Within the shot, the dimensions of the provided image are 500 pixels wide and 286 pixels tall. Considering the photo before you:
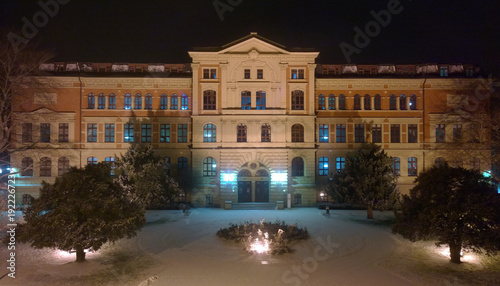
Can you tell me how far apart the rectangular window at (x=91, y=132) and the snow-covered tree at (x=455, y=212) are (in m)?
31.9

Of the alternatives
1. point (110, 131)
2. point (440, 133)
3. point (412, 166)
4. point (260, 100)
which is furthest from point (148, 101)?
point (440, 133)

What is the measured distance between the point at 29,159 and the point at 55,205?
83.4 ft

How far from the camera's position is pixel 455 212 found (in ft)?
47.2

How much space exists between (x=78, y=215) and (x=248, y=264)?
8.03 metres

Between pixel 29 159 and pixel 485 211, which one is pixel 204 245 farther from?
pixel 29 159

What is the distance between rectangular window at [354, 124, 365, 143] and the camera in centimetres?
3616

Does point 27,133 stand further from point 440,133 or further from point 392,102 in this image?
point 440,133

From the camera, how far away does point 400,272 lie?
14.1 metres

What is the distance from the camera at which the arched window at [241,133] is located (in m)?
34.7

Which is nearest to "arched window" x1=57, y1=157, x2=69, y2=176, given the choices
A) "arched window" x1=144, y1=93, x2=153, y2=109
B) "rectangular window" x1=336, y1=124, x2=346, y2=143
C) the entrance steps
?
"arched window" x1=144, y1=93, x2=153, y2=109

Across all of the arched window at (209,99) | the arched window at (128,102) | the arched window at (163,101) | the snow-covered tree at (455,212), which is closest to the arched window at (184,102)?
the arched window at (163,101)

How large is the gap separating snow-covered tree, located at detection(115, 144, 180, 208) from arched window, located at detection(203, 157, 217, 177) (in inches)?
269

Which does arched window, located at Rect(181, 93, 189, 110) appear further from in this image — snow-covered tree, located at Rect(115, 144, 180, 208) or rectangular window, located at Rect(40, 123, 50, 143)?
rectangular window, located at Rect(40, 123, 50, 143)

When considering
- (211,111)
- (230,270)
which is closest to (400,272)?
(230,270)
